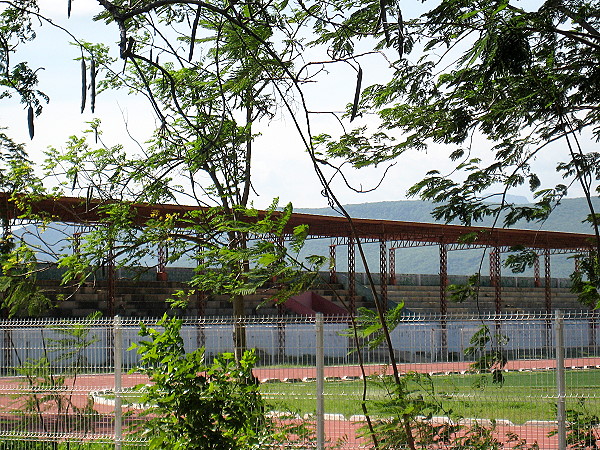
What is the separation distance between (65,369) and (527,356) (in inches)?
236

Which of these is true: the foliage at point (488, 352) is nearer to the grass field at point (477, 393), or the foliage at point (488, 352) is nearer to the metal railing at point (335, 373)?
the metal railing at point (335, 373)

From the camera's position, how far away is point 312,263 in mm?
7074

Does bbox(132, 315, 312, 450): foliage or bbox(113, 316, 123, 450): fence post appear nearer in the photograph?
bbox(132, 315, 312, 450): foliage

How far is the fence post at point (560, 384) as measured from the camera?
28.0ft

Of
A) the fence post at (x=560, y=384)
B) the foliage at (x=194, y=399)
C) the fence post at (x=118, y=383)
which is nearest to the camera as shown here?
the foliage at (x=194, y=399)

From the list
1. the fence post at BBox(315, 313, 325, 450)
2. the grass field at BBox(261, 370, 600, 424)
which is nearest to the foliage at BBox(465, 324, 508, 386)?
the grass field at BBox(261, 370, 600, 424)

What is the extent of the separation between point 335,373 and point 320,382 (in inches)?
24.3

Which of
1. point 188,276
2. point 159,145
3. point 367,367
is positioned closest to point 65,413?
point 367,367

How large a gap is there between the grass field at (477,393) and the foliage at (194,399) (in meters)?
1.41

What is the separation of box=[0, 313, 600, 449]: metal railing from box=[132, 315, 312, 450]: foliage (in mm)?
895

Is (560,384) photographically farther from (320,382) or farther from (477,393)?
(320,382)

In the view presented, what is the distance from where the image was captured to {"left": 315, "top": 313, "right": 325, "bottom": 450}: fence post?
9156 mm

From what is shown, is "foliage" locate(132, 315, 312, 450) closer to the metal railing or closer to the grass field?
the metal railing

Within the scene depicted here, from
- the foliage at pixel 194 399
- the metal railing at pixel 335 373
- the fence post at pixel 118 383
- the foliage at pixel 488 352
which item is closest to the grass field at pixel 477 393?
the metal railing at pixel 335 373
